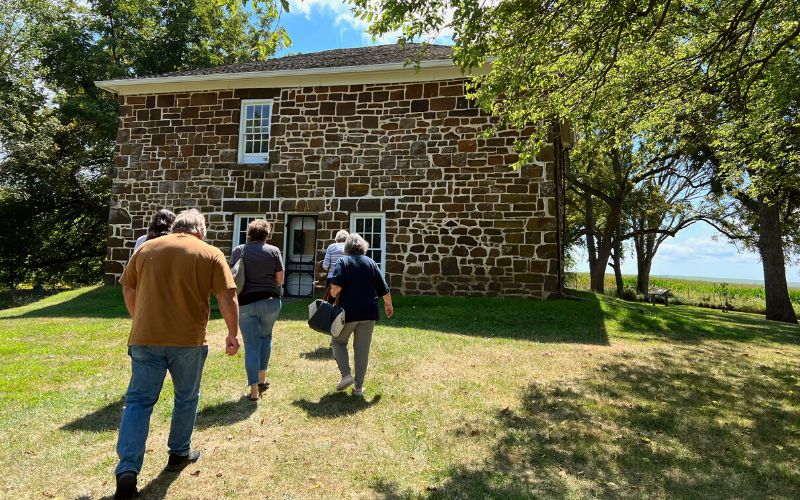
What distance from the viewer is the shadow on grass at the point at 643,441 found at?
11.6ft

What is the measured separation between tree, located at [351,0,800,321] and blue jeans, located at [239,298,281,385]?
12.0 ft

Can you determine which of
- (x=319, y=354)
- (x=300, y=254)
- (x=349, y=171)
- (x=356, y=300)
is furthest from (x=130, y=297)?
(x=300, y=254)

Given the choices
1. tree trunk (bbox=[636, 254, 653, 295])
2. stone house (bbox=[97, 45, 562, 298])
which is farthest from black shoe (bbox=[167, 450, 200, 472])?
tree trunk (bbox=[636, 254, 653, 295])

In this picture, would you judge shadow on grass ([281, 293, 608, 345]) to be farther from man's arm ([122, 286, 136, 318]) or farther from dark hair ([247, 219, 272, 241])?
man's arm ([122, 286, 136, 318])

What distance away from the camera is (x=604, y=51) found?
22.5 feet

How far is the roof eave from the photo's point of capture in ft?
39.4

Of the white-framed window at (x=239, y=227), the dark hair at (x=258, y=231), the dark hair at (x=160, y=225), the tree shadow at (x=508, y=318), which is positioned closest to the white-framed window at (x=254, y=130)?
the white-framed window at (x=239, y=227)

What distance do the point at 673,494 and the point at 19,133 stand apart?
2165cm

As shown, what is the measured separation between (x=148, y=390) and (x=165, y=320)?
50cm

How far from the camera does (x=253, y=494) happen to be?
3.34 m

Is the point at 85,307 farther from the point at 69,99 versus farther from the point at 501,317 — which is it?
the point at 69,99

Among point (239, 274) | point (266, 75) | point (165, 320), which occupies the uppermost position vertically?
point (266, 75)

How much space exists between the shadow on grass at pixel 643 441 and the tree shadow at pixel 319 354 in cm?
280

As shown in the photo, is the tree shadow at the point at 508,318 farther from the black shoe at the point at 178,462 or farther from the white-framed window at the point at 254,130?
the white-framed window at the point at 254,130
